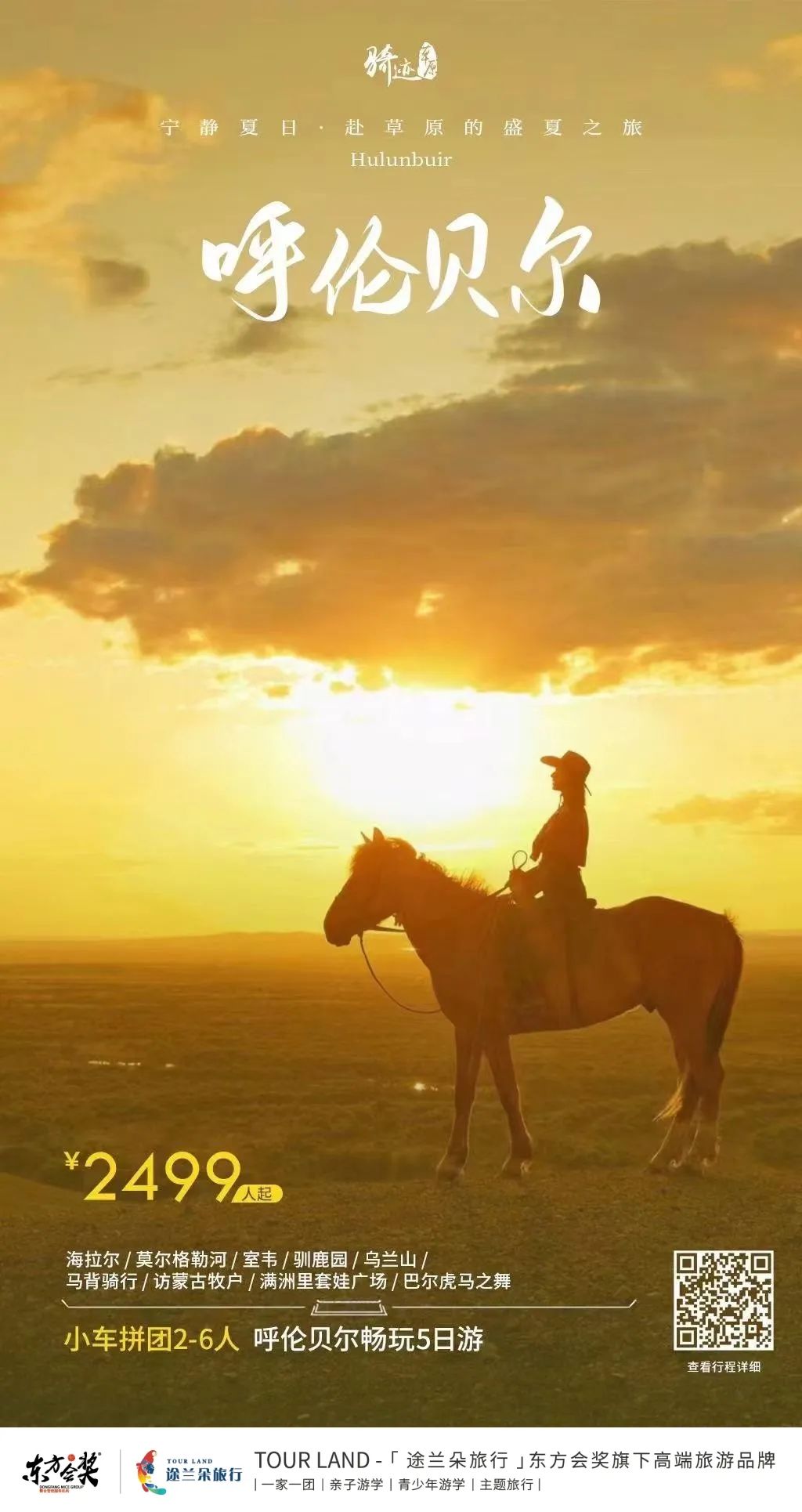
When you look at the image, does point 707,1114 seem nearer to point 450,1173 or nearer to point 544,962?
point 544,962

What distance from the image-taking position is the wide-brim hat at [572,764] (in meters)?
15.0

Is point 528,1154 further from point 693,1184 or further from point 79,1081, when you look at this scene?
point 79,1081

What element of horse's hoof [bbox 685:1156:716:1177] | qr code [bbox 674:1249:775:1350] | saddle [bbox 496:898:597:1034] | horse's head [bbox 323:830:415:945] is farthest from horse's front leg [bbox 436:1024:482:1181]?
qr code [bbox 674:1249:775:1350]

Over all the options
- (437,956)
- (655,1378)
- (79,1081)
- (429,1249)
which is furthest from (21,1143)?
(655,1378)

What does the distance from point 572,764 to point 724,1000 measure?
326 cm

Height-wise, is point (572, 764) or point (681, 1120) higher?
point (572, 764)

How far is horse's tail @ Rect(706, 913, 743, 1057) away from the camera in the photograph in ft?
51.5

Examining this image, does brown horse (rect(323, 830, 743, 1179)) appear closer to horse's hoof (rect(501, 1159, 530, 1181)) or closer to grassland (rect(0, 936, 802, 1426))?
horse's hoof (rect(501, 1159, 530, 1181))

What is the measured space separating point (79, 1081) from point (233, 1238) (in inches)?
905

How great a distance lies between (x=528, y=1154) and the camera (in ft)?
48.8

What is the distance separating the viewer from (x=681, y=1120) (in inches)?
605
